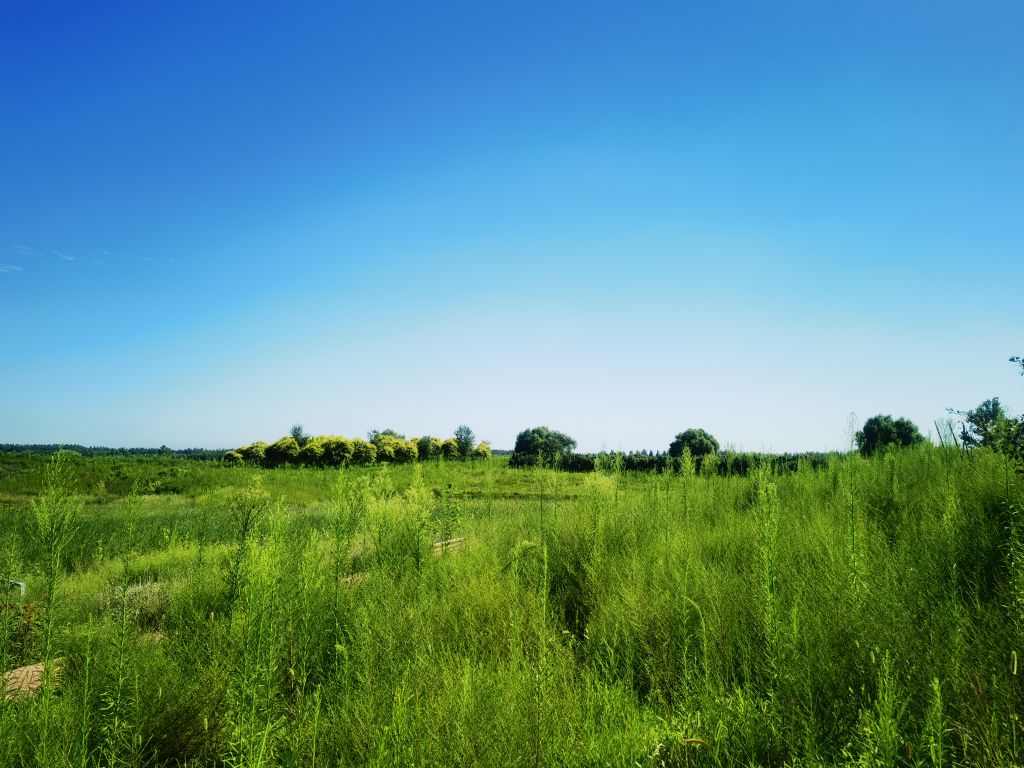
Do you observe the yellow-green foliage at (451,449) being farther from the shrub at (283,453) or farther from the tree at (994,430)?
the tree at (994,430)

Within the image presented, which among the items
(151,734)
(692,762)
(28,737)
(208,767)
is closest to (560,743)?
(692,762)

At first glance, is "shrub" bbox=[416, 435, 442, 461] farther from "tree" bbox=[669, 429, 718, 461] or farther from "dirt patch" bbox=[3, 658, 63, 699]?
"dirt patch" bbox=[3, 658, 63, 699]

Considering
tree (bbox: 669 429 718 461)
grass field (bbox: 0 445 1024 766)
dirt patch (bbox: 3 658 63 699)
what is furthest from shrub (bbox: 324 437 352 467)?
dirt patch (bbox: 3 658 63 699)

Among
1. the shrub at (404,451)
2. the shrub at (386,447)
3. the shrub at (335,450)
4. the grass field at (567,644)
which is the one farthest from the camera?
the shrub at (404,451)

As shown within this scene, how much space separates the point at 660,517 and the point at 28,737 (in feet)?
18.8

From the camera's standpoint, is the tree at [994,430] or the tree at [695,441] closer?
the tree at [994,430]

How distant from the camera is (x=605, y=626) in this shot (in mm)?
3986

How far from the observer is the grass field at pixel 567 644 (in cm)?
241

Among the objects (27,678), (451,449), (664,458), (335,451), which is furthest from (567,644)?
(451,449)

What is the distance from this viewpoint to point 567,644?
400cm

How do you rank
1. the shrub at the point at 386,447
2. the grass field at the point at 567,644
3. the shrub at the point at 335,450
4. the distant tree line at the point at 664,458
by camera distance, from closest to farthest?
the grass field at the point at 567,644, the distant tree line at the point at 664,458, the shrub at the point at 335,450, the shrub at the point at 386,447

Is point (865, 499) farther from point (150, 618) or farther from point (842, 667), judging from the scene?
point (150, 618)

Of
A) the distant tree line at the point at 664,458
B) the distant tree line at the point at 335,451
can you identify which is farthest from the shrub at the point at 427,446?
the distant tree line at the point at 664,458

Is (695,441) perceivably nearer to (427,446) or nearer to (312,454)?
(427,446)
